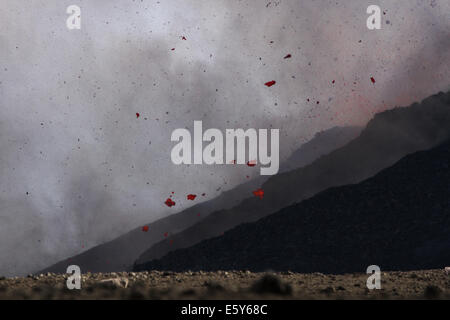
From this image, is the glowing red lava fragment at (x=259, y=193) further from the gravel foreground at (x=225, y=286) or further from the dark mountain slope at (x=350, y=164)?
the gravel foreground at (x=225, y=286)

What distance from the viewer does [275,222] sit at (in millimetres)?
47656

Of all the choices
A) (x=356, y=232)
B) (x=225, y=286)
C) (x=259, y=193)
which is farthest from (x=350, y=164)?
(x=225, y=286)

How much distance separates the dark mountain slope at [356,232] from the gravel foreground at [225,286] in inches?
793

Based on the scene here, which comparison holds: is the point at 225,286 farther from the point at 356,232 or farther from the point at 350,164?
the point at 350,164

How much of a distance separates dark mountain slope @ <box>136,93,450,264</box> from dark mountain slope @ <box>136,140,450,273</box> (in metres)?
2.94

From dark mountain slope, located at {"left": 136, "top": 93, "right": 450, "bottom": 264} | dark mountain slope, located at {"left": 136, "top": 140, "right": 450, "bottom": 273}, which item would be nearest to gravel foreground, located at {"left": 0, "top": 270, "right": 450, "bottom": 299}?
dark mountain slope, located at {"left": 136, "top": 140, "right": 450, "bottom": 273}

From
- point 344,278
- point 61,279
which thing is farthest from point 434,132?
point 61,279

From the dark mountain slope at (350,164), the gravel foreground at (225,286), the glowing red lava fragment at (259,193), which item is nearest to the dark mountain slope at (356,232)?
the dark mountain slope at (350,164)

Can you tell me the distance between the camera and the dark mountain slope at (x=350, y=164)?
5422cm

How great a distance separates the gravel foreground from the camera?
10.7m

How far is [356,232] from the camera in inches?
1646

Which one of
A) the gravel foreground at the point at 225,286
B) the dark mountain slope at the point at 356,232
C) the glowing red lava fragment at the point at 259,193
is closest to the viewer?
the gravel foreground at the point at 225,286

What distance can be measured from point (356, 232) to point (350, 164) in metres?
16.5

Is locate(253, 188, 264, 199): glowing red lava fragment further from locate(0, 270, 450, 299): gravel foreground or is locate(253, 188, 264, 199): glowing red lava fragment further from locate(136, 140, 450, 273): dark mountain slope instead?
locate(0, 270, 450, 299): gravel foreground
